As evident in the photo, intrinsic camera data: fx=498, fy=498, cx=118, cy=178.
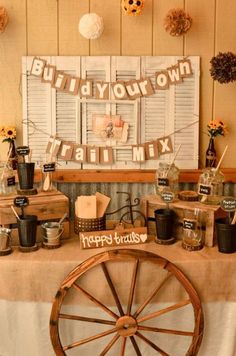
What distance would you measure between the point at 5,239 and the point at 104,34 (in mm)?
1220

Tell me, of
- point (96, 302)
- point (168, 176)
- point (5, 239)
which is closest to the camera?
point (96, 302)

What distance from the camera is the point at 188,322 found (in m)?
2.14

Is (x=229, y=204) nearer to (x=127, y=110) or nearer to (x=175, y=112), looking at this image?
(x=175, y=112)

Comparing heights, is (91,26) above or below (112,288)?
above

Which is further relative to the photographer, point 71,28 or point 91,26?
point 71,28

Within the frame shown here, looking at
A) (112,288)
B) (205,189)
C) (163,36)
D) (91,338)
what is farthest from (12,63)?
(91,338)

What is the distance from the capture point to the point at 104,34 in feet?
8.73

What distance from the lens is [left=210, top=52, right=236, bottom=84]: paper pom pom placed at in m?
2.55

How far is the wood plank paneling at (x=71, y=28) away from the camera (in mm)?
2641

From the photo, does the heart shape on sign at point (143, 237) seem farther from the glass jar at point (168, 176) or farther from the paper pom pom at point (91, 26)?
the paper pom pom at point (91, 26)

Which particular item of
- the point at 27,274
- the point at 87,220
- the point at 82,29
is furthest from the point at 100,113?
the point at 27,274

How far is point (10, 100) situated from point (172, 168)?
945 millimetres

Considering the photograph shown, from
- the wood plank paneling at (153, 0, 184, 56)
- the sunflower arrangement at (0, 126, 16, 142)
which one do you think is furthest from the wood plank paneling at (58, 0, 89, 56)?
the sunflower arrangement at (0, 126, 16, 142)

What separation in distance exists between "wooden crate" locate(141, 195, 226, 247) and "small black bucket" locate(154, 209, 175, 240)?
50mm
